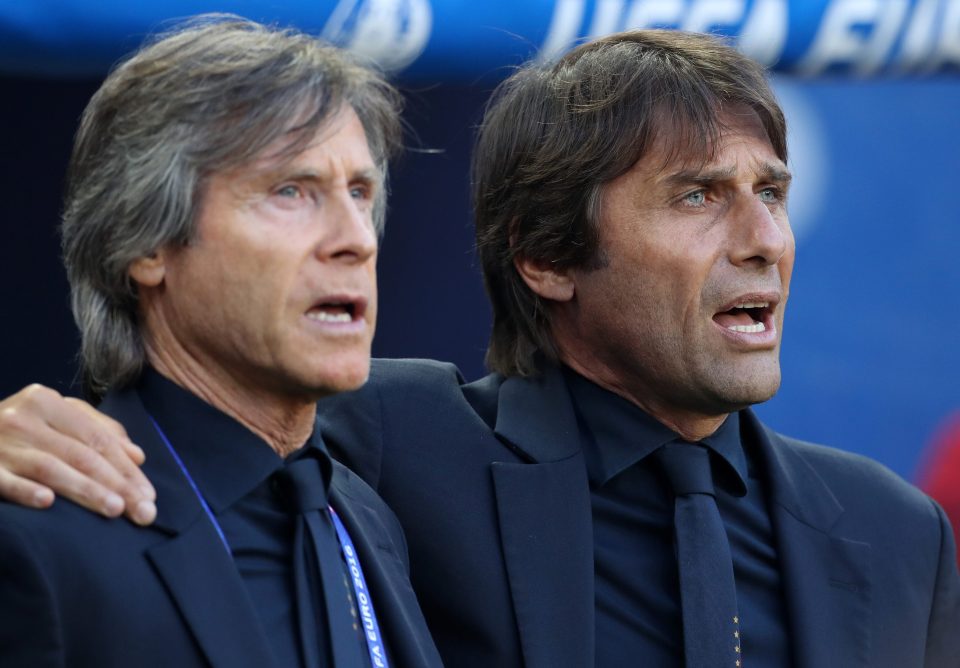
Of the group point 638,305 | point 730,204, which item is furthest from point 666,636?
point 730,204

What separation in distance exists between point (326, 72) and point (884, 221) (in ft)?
10.00

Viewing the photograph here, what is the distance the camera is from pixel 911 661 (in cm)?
294

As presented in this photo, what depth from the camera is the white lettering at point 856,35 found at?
4.23 metres

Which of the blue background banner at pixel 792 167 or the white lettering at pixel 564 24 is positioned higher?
the white lettering at pixel 564 24

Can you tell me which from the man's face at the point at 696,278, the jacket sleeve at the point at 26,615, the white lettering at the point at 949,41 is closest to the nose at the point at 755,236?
the man's face at the point at 696,278

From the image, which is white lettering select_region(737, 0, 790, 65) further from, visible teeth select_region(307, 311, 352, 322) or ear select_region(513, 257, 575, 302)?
visible teeth select_region(307, 311, 352, 322)

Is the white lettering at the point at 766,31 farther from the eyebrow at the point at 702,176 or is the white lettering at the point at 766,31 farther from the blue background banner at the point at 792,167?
the eyebrow at the point at 702,176

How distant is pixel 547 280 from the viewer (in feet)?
10.5

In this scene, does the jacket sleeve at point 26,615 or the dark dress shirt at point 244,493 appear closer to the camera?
the jacket sleeve at point 26,615

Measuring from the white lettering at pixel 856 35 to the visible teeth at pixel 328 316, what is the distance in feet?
7.47

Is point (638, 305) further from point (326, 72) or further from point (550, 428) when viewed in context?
point (326, 72)

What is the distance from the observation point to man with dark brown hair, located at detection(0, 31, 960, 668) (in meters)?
2.80

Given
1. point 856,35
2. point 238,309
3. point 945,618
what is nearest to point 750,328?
point 945,618

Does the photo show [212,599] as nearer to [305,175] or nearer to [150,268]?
[150,268]
